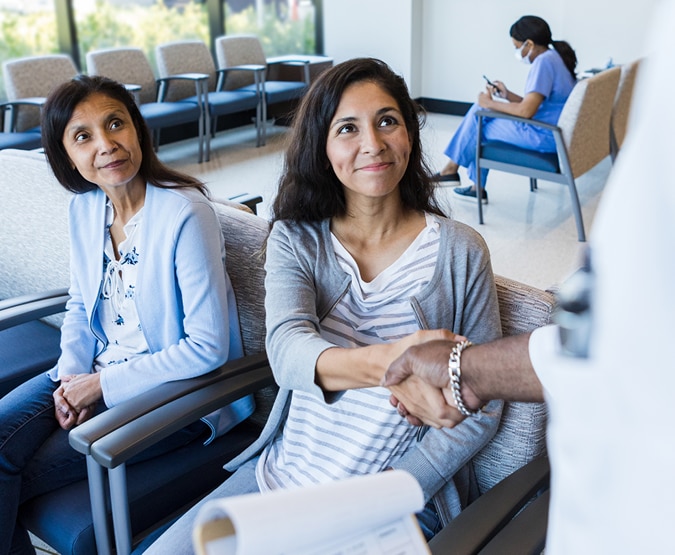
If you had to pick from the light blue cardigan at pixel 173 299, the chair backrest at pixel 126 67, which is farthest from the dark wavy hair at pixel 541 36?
the light blue cardigan at pixel 173 299

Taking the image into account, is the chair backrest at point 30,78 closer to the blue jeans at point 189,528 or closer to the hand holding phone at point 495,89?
the hand holding phone at point 495,89

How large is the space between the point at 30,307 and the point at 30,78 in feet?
14.3

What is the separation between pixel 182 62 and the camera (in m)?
6.88

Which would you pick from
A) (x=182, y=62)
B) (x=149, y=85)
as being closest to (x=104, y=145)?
(x=149, y=85)

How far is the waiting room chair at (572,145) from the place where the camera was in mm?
4215

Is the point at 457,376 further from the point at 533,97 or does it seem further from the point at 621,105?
the point at 621,105

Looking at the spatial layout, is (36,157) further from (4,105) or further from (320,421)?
(4,105)

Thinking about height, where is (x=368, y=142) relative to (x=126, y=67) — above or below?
above

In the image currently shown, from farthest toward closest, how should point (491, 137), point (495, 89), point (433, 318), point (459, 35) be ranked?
1. point (459, 35)
2. point (495, 89)
3. point (491, 137)
4. point (433, 318)

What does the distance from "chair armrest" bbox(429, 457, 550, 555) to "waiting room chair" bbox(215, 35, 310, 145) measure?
604cm

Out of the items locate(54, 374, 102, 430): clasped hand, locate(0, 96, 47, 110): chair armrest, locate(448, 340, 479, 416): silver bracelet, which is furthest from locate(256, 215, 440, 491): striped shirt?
locate(0, 96, 47, 110): chair armrest

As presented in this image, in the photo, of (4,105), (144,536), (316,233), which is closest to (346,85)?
(316,233)

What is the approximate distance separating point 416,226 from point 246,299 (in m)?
0.50

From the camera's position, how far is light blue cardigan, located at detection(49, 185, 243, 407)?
1.67 m
